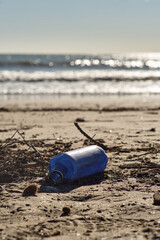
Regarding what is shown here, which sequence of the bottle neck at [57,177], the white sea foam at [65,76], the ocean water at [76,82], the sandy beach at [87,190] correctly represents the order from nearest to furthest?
the sandy beach at [87,190]
the bottle neck at [57,177]
the ocean water at [76,82]
the white sea foam at [65,76]

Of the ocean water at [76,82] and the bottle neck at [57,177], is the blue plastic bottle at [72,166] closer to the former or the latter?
the bottle neck at [57,177]

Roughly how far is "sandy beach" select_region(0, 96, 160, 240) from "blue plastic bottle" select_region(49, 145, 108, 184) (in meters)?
0.08

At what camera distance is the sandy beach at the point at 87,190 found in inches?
98.0

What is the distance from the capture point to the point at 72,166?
3504 millimetres

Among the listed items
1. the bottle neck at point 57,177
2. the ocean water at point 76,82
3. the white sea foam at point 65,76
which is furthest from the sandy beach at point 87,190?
the white sea foam at point 65,76

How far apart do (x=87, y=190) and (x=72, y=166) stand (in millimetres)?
303

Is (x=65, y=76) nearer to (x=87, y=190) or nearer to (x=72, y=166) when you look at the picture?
(x=72, y=166)

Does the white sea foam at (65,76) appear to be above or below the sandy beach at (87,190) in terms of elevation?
above

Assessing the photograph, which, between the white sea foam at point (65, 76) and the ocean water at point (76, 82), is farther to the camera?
the white sea foam at point (65, 76)

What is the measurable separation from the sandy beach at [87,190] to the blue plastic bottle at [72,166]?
8cm

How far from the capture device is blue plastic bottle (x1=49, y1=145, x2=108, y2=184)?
3471 millimetres

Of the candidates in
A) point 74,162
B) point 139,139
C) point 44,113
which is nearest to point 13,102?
point 44,113

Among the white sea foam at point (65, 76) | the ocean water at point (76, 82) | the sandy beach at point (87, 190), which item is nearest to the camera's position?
the sandy beach at point (87, 190)

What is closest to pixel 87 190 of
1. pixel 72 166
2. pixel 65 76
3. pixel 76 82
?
pixel 72 166
